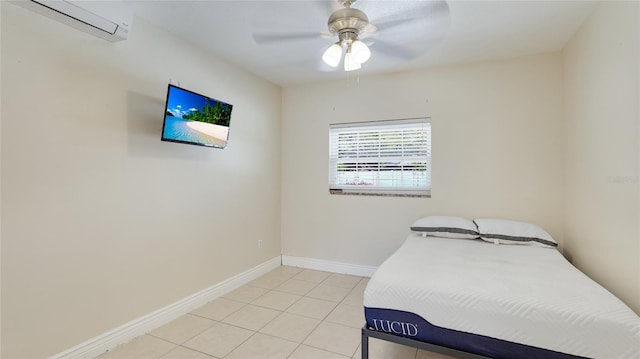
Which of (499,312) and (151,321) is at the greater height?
(499,312)

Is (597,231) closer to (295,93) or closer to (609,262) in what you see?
(609,262)

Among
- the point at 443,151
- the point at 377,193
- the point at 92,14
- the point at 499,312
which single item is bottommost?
the point at 499,312

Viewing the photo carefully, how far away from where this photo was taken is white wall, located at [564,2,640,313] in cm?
176

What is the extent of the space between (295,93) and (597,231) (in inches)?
140

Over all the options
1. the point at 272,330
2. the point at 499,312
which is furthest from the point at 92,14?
the point at 499,312

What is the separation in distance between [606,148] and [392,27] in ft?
5.96

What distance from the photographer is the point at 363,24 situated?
2.06m

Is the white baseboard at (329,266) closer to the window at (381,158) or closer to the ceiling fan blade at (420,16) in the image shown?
the window at (381,158)

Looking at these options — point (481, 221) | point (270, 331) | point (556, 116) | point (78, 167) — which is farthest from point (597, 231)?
point (78, 167)

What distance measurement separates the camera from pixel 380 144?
3.79 metres

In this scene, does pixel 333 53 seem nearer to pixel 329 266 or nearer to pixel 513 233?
pixel 513 233

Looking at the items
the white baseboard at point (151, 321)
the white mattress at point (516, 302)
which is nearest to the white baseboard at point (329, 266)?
the white baseboard at point (151, 321)

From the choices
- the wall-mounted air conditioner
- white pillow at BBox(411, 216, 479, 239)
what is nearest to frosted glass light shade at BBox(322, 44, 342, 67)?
the wall-mounted air conditioner

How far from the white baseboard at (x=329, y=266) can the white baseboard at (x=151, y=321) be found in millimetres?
701
